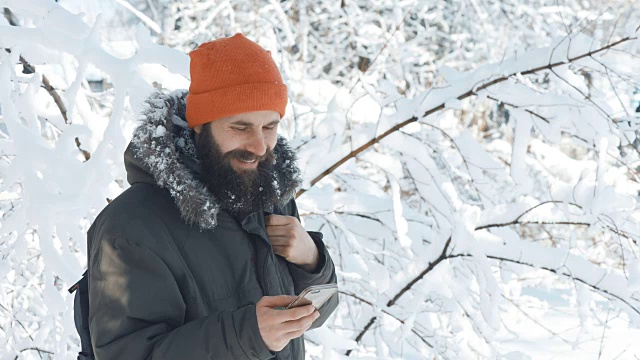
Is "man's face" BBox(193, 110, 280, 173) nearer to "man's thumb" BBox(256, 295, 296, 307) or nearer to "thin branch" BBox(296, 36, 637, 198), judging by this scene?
"man's thumb" BBox(256, 295, 296, 307)

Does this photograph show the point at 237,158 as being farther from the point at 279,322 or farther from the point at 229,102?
the point at 279,322

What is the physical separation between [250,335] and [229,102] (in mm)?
563

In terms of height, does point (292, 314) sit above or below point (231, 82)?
below

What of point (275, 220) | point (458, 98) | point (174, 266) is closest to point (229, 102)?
point (275, 220)

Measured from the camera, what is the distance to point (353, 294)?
9.49 feet

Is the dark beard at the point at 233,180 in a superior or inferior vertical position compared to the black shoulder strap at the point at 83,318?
superior

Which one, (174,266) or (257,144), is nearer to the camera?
(174,266)

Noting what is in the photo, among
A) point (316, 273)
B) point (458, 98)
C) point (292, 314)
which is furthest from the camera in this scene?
point (458, 98)

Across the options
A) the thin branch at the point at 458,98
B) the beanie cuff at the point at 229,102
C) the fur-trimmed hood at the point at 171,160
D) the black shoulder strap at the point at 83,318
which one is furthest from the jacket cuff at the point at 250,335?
the thin branch at the point at 458,98

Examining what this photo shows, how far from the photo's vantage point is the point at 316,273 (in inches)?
68.4

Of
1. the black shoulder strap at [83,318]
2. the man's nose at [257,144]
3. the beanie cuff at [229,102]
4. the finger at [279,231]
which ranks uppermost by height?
the beanie cuff at [229,102]

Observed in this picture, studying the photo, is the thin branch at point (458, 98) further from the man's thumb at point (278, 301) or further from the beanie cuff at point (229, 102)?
the man's thumb at point (278, 301)

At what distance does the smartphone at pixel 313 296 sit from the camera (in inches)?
50.7

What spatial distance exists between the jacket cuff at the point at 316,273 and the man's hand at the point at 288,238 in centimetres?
4
